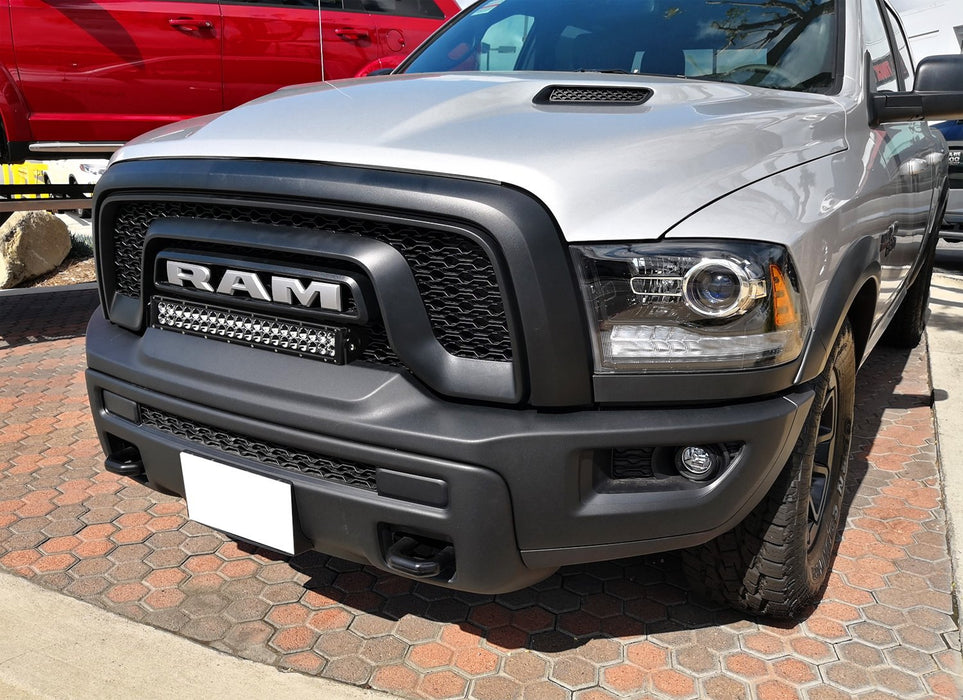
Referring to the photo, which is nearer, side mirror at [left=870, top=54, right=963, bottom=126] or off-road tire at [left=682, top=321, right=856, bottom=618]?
off-road tire at [left=682, top=321, right=856, bottom=618]

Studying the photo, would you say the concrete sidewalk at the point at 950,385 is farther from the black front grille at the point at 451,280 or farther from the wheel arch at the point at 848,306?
the black front grille at the point at 451,280

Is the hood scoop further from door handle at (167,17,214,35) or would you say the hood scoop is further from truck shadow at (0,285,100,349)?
truck shadow at (0,285,100,349)

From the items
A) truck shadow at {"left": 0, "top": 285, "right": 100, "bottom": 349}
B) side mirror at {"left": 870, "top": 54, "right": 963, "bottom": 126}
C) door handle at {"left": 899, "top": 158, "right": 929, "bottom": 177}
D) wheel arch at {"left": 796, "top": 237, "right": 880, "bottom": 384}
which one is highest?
side mirror at {"left": 870, "top": 54, "right": 963, "bottom": 126}

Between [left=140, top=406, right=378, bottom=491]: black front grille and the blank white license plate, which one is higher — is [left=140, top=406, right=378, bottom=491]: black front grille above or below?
above

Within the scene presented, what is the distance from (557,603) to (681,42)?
1.86 m

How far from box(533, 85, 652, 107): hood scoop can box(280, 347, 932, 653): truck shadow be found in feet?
4.66

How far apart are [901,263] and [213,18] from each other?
450 cm

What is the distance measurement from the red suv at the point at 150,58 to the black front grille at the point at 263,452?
3.77 metres

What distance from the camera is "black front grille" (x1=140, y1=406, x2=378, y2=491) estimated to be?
1.98 meters

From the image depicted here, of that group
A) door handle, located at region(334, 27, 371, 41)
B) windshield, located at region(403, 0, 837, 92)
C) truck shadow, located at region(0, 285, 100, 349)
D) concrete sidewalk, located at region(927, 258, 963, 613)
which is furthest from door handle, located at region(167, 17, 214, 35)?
concrete sidewalk, located at region(927, 258, 963, 613)

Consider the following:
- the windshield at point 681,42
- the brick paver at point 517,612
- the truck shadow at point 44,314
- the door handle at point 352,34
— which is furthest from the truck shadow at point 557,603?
the door handle at point 352,34

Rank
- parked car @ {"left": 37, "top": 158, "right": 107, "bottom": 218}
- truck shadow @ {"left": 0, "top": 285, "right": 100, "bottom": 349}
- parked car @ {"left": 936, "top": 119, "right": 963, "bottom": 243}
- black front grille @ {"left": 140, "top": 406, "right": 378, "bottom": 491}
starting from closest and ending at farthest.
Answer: black front grille @ {"left": 140, "top": 406, "right": 378, "bottom": 491}
truck shadow @ {"left": 0, "top": 285, "right": 100, "bottom": 349}
parked car @ {"left": 37, "top": 158, "right": 107, "bottom": 218}
parked car @ {"left": 936, "top": 119, "right": 963, "bottom": 243}

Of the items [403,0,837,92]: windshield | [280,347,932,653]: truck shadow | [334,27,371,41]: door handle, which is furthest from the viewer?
[334,27,371,41]: door handle

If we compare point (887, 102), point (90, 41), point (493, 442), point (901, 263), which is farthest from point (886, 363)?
point (90, 41)
